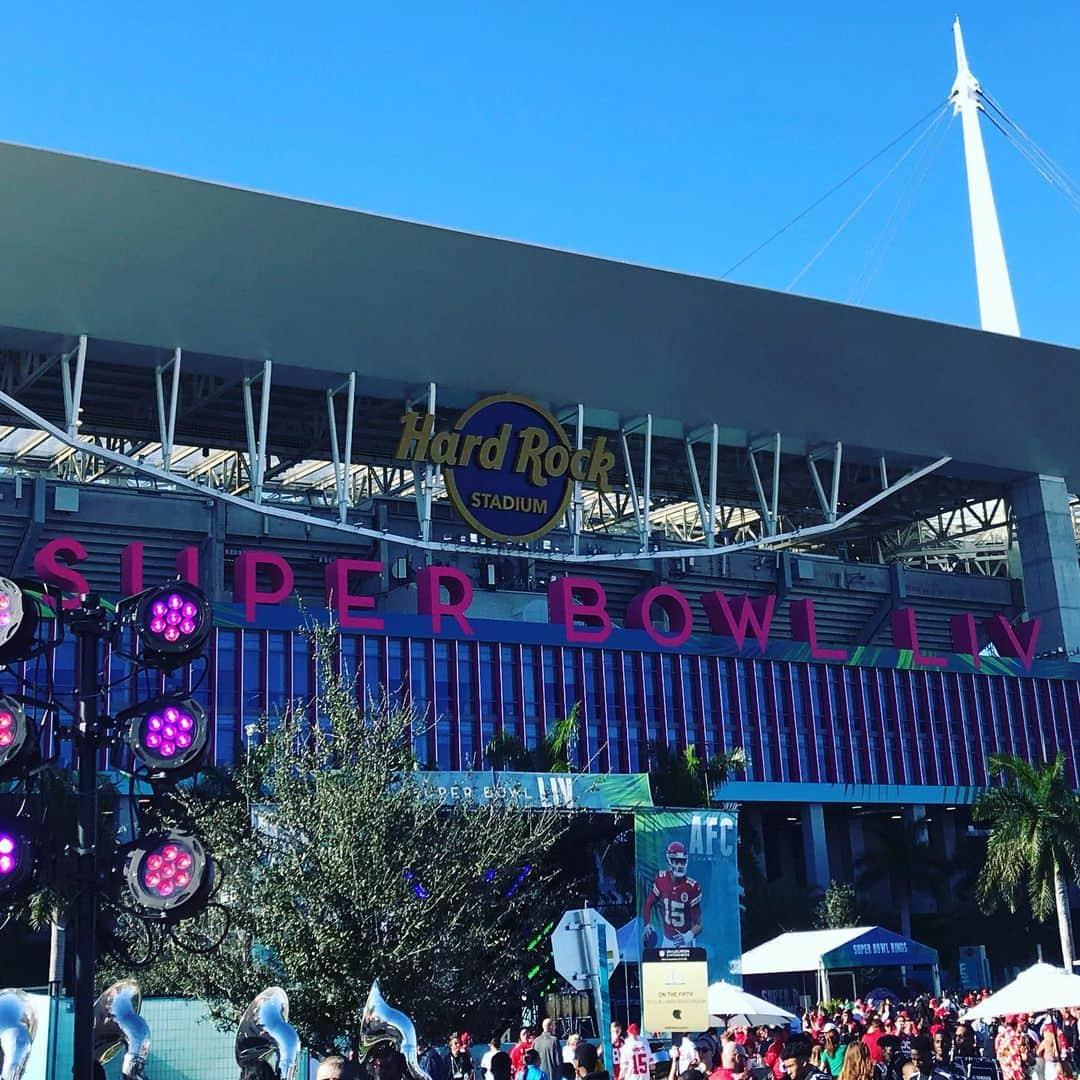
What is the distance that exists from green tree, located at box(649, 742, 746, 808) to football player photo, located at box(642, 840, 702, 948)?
1960 cm

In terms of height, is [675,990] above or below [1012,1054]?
above

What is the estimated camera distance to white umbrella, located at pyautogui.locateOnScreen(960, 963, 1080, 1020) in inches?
858

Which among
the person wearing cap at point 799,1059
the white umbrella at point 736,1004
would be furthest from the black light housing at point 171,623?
the white umbrella at point 736,1004

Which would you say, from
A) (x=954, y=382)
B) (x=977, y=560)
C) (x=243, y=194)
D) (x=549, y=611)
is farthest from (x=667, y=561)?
(x=243, y=194)

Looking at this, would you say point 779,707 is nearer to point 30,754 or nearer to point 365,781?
point 365,781

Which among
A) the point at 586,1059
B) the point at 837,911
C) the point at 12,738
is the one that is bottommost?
the point at 586,1059

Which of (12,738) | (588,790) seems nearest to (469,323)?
(588,790)

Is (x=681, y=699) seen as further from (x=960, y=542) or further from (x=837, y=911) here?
(x=960, y=542)

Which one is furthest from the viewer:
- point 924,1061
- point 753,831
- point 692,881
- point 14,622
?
point 753,831

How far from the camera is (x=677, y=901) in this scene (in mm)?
27844

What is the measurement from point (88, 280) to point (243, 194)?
218 inches

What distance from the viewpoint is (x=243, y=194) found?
49.0 m

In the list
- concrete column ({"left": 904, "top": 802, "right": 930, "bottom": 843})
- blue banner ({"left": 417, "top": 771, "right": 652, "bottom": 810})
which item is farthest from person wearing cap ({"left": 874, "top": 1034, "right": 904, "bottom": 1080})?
concrete column ({"left": 904, "top": 802, "right": 930, "bottom": 843})

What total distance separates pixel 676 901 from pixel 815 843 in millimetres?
40856
